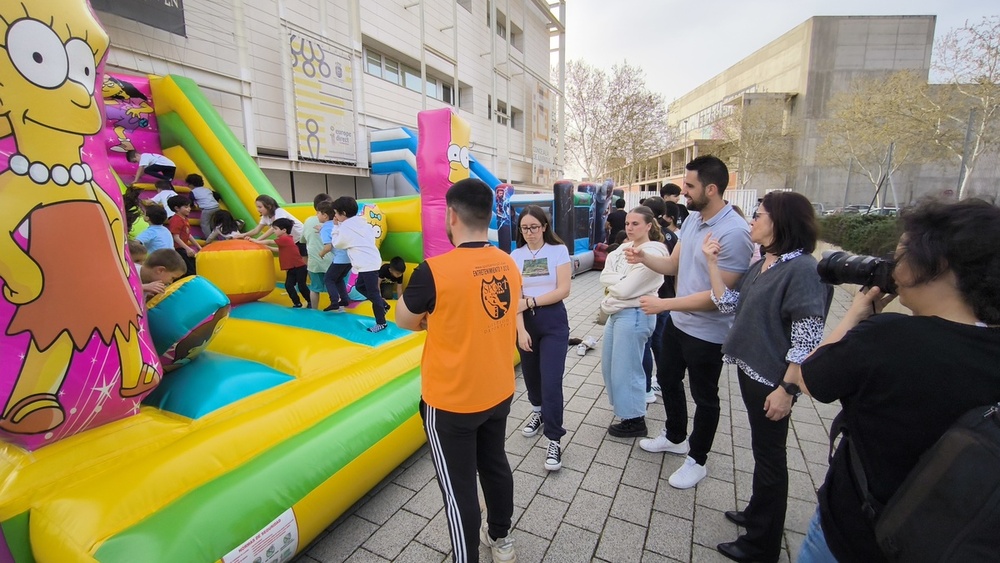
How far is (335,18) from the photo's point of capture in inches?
346

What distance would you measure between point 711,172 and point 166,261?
125 inches

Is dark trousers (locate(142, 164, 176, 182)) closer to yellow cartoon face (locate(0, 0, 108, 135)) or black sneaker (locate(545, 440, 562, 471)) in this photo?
yellow cartoon face (locate(0, 0, 108, 135))

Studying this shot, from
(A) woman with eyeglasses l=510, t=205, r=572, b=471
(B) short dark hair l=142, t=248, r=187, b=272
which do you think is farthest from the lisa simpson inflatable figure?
(A) woman with eyeglasses l=510, t=205, r=572, b=471

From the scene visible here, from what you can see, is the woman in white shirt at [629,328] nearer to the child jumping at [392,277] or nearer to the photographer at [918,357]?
the photographer at [918,357]

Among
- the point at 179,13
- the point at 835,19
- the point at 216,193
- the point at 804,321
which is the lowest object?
the point at 804,321

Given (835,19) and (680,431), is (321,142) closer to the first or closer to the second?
(680,431)

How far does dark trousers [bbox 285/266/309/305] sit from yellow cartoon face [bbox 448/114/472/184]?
1.86 meters

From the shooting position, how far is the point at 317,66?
26.1ft

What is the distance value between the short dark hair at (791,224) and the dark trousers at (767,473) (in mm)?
591

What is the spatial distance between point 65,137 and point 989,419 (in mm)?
2738

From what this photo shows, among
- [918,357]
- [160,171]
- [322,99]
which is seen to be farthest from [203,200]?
[918,357]

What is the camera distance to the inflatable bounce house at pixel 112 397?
1485 millimetres

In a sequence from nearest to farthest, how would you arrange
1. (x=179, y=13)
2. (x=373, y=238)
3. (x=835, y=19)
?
(x=373, y=238), (x=179, y=13), (x=835, y=19)

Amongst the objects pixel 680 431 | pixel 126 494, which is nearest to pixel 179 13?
pixel 126 494
